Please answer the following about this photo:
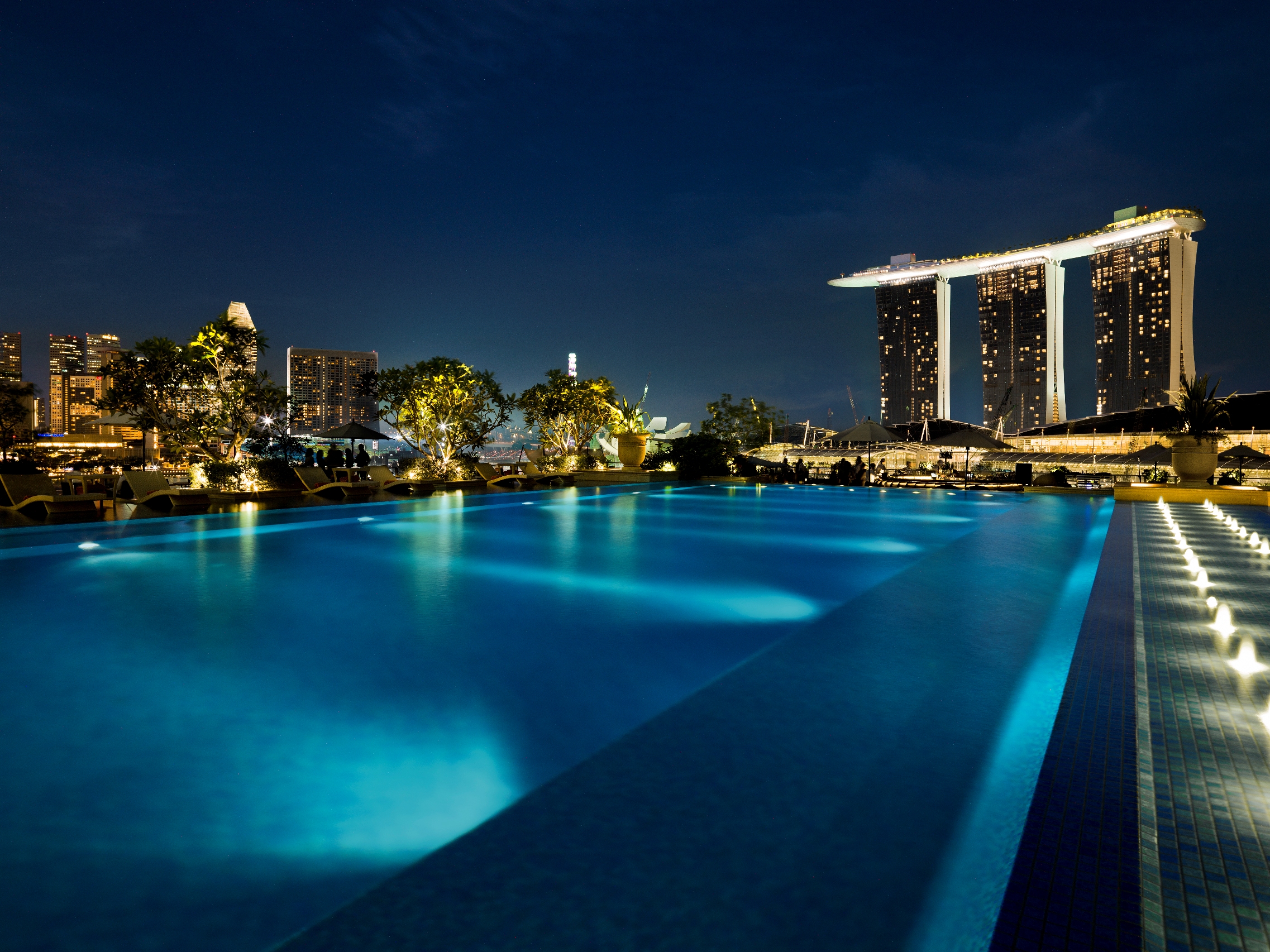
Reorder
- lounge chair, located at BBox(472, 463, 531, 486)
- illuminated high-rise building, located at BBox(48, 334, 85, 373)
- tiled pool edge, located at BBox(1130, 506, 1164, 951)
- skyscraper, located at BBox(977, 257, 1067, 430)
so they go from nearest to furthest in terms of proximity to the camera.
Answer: tiled pool edge, located at BBox(1130, 506, 1164, 951)
lounge chair, located at BBox(472, 463, 531, 486)
skyscraper, located at BBox(977, 257, 1067, 430)
illuminated high-rise building, located at BBox(48, 334, 85, 373)

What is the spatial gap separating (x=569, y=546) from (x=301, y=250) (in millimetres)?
48596

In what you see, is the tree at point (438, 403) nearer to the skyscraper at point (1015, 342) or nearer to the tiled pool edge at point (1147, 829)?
the tiled pool edge at point (1147, 829)

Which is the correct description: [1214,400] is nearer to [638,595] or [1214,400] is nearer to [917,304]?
[638,595]

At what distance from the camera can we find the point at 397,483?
1448 centimetres

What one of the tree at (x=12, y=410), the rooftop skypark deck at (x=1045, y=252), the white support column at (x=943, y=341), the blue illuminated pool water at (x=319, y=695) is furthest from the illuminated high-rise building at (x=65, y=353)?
the white support column at (x=943, y=341)

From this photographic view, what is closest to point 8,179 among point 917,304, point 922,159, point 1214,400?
point 1214,400

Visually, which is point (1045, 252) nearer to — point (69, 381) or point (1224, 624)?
point (1224, 624)

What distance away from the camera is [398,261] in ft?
154

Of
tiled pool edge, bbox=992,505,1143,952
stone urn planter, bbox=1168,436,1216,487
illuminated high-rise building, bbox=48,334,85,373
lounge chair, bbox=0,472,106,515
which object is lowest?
tiled pool edge, bbox=992,505,1143,952

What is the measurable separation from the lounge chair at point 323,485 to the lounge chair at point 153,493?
207 centimetres

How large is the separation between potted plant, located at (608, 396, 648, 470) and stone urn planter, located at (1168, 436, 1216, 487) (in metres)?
13.4

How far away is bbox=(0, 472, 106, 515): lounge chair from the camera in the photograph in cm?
927

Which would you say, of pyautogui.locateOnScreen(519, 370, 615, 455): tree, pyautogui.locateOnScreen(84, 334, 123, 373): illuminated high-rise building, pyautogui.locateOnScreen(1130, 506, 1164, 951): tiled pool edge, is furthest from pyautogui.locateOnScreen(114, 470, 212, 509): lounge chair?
pyautogui.locateOnScreen(84, 334, 123, 373): illuminated high-rise building

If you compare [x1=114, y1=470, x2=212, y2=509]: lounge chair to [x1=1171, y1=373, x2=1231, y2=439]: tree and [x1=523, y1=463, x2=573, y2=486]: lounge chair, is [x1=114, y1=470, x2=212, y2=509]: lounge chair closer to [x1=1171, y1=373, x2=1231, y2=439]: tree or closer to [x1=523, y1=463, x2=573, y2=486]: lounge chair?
[x1=523, y1=463, x2=573, y2=486]: lounge chair
